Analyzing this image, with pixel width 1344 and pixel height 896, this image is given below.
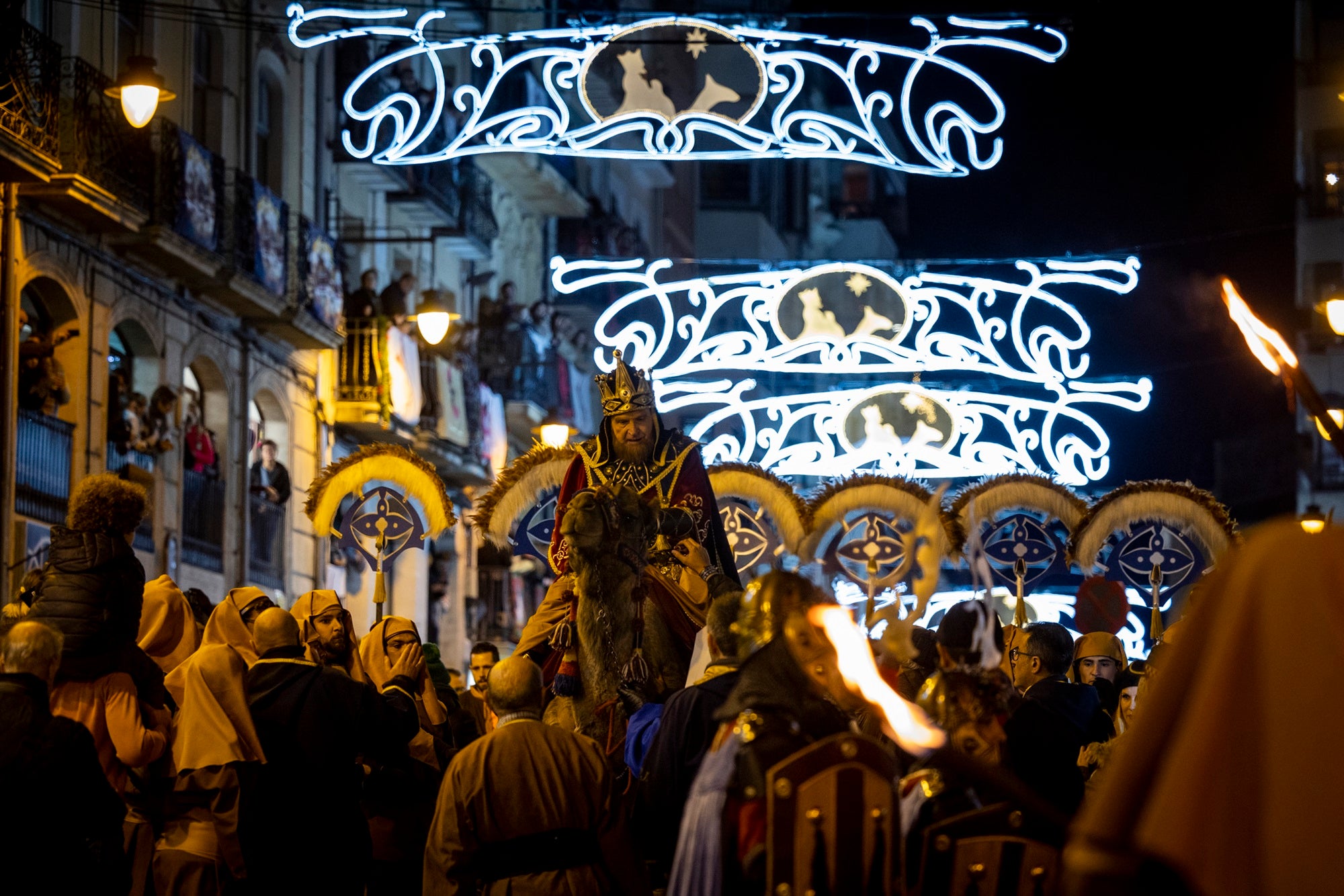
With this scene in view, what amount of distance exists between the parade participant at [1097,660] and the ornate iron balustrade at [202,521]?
607 inches

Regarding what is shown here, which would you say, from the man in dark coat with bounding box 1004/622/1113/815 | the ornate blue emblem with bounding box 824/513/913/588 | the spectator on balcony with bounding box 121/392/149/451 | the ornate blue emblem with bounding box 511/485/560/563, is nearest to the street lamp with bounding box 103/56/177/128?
the spectator on balcony with bounding box 121/392/149/451

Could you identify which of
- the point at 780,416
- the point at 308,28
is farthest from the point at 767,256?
the point at 780,416

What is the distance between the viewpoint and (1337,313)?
19328 mm

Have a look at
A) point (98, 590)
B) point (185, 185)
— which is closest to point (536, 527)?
point (98, 590)

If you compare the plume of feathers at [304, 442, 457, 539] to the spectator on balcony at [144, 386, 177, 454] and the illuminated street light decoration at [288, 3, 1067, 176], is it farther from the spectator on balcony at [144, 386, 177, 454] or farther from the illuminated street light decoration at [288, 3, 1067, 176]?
the spectator on balcony at [144, 386, 177, 454]

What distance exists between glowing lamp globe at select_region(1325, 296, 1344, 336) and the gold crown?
367 inches

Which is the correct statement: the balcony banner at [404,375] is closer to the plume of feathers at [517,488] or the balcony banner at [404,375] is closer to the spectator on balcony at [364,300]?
the spectator on balcony at [364,300]

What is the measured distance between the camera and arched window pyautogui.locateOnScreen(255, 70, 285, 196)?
28.7 metres

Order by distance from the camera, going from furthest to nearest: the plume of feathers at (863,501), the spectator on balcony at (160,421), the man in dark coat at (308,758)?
the spectator on balcony at (160,421) < the plume of feathers at (863,501) < the man in dark coat at (308,758)

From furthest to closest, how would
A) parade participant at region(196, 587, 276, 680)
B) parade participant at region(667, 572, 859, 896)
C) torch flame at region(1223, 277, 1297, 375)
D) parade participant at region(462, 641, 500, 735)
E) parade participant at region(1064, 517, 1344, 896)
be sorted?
parade participant at region(462, 641, 500, 735) < parade participant at region(196, 587, 276, 680) < parade participant at region(667, 572, 859, 896) < torch flame at region(1223, 277, 1297, 375) < parade participant at region(1064, 517, 1344, 896)

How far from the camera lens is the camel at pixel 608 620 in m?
9.74

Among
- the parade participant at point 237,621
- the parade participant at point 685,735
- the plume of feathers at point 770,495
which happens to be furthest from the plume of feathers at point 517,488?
the parade participant at point 685,735

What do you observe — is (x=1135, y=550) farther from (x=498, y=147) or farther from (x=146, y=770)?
(x=146, y=770)

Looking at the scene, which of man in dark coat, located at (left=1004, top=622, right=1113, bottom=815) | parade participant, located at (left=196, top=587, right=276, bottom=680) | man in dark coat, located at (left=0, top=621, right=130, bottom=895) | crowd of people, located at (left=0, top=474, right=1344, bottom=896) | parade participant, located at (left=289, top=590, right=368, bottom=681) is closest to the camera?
crowd of people, located at (left=0, top=474, right=1344, bottom=896)
